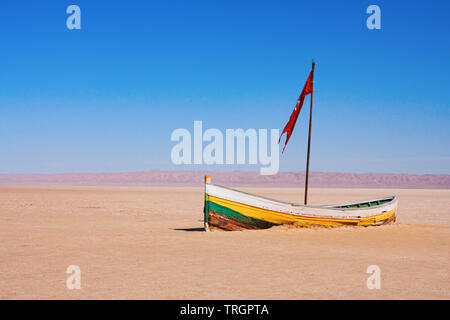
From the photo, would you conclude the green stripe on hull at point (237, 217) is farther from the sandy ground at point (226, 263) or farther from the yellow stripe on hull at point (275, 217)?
the sandy ground at point (226, 263)

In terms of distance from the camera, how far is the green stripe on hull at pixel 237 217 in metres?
16.1

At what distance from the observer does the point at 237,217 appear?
1622 centimetres

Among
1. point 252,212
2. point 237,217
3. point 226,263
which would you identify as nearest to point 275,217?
point 252,212

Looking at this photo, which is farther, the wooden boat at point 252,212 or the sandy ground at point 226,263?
the wooden boat at point 252,212

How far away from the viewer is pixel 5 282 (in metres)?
8.45

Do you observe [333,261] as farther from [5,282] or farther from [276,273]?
[5,282]

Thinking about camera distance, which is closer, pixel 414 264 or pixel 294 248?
pixel 414 264

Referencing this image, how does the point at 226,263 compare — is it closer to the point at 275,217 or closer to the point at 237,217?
the point at 237,217

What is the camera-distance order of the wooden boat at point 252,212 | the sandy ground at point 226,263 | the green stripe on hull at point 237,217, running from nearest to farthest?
the sandy ground at point 226,263, the wooden boat at point 252,212, the green stripe on hull at point 237,217

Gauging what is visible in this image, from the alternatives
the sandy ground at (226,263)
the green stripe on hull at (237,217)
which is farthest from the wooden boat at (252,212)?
the sandy ground at (226,263)

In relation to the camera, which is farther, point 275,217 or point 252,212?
point 275,217
